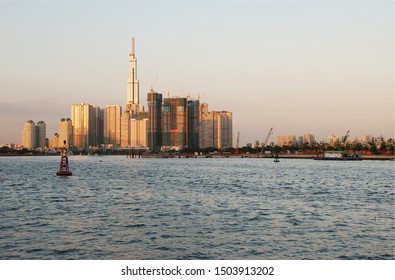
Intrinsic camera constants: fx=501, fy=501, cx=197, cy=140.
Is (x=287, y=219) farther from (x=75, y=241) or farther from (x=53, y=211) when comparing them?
(x=53, y=211)

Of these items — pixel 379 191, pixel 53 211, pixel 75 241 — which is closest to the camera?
pixel 75 241

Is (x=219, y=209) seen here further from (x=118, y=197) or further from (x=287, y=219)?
(x=118, y=197)

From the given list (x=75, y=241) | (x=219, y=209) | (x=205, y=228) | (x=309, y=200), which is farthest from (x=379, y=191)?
(x=75, y=241)

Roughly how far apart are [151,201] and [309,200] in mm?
14957

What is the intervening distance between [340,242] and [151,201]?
23.6 meters

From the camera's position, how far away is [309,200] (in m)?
47.6

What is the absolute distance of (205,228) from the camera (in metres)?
30.6

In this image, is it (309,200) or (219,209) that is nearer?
(219,209)
